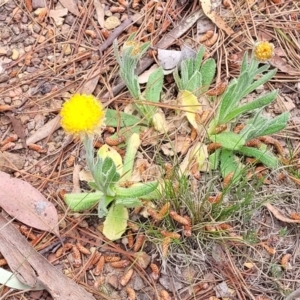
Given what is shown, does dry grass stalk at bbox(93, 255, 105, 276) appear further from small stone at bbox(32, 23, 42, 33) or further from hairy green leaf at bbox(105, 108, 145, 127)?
small stone at bbox(32, 23, 42, 33)

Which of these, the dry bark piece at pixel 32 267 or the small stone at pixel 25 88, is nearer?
the dry bark piece at pixel 32 267

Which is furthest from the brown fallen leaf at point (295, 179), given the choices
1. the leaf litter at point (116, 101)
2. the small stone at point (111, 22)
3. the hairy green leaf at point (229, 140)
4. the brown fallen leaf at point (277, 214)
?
the small stone at point (111, 22)

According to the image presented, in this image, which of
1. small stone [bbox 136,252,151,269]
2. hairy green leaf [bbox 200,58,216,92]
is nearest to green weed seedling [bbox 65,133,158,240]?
small stone [bbox 136,252,151,269]

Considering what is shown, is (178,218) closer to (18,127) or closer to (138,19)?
(18,127)

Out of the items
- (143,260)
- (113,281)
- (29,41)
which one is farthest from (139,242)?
(29,41)

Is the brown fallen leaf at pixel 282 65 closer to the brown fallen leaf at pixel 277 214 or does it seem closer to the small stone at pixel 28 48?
the brown fallen leaf at pixel 277 214

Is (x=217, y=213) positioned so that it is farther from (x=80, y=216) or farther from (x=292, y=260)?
(x=80, y=216)

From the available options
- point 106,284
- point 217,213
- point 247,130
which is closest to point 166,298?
point 106,284
